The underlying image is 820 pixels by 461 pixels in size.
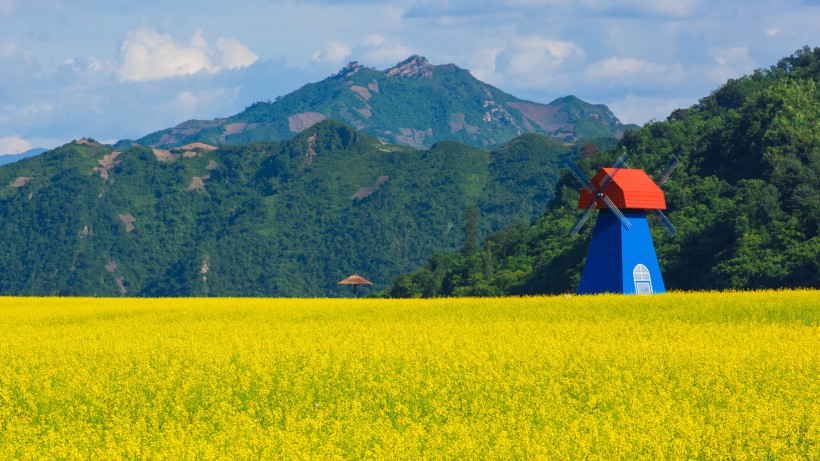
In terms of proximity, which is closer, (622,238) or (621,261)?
(621,261)

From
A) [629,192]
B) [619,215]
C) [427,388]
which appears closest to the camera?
[427,388]

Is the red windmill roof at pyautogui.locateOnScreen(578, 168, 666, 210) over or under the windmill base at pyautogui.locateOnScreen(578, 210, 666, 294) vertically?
over

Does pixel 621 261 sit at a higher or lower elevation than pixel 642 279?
higher

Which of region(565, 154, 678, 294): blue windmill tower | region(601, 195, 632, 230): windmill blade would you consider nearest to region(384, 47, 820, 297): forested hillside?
region(565, 154, 678, 294): blue windmill tower

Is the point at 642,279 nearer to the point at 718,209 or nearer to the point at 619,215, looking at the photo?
the point at 619,215

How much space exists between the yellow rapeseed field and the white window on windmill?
658 inches

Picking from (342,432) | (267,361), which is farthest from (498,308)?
(342,432)

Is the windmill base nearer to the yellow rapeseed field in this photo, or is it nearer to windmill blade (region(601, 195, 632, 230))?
windmill blade (region(601, 195, 632, 230))

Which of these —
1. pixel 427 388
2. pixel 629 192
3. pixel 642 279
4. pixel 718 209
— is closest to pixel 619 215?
pixel 629 192

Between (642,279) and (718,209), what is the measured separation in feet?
114

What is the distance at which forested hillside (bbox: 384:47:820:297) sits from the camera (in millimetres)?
72156

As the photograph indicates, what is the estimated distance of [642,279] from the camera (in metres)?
57.0

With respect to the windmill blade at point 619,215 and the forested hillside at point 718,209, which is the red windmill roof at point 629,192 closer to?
the windmill blade at point 619,215

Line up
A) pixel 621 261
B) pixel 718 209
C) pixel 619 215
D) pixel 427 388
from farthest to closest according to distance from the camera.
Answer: pixel 718 209 < pixel 619 215 < pixel 621 261 < pixel 427 388
